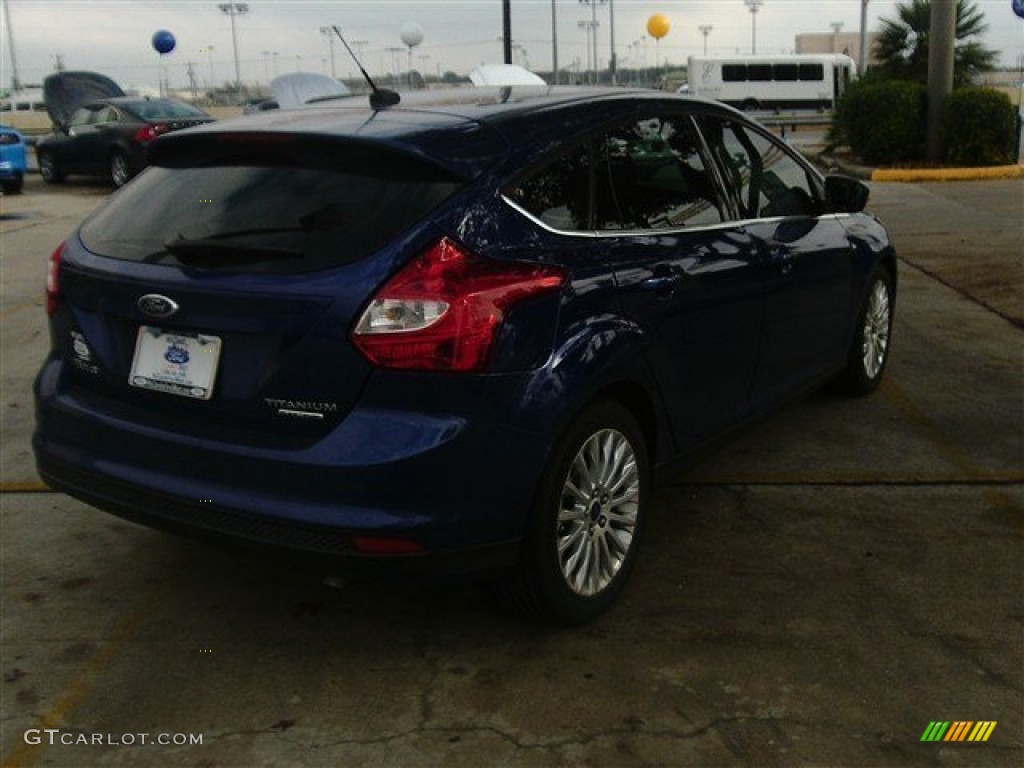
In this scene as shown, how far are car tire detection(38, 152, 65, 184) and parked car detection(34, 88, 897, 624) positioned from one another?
17904 mm

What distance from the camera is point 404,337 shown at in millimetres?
2910

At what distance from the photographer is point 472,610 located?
3680mm

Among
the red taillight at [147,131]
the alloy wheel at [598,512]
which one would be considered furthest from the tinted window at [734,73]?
the alloy wheel at [598,512]

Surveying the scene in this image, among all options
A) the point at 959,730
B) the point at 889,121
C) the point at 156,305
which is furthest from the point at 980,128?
the point at 156,305

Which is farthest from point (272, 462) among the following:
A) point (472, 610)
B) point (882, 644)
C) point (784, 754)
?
point (882, 644)

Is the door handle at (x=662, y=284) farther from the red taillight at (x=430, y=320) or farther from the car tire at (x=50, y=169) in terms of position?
the car tire at (x=50, y=169)

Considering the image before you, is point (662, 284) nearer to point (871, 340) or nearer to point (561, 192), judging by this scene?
point (561, 192)

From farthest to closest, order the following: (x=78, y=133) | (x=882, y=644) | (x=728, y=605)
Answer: (x=78, y=133) < (x=728, y=605) < (x=882, y=644)

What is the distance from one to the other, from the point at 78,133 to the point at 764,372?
57.7 feet

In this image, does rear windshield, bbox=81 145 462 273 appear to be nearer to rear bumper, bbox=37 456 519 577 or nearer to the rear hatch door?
the rear hatch door

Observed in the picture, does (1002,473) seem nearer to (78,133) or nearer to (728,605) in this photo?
(728,605)

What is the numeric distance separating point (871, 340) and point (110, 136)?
1595cm

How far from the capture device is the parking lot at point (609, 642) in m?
2.93

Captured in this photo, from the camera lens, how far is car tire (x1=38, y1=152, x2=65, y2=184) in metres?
19.9
